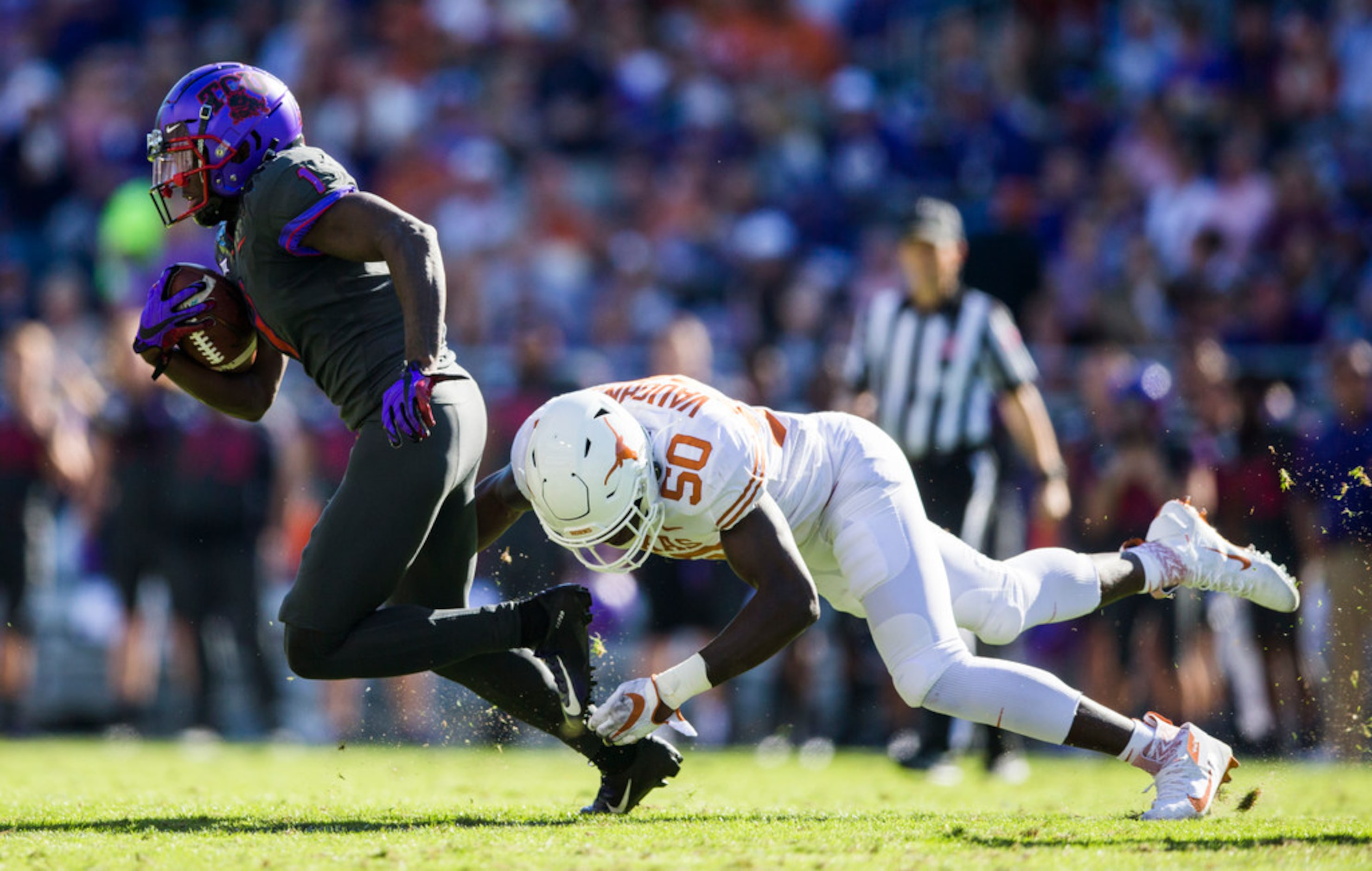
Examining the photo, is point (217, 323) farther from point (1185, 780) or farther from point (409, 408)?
point (1185, 780)

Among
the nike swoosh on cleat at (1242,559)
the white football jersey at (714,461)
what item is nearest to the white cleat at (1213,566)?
the nike swoosh on cleat at (1242,559)

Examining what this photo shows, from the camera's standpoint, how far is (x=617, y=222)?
32.3ft

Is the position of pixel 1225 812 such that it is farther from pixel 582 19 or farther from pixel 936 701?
pixel 582 19

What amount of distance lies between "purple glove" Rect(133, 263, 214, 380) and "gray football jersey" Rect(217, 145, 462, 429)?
0.68 feet

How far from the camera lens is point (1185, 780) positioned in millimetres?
3996

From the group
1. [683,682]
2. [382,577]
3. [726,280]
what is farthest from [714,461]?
[726,280]

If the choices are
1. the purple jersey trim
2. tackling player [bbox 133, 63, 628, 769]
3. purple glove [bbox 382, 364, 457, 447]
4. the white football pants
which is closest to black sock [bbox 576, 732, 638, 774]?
tackling player [bbox 133, 63, 628, 769]

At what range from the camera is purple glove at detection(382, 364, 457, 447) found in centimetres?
364

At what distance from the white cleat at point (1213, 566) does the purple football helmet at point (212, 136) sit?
2816 millimetres

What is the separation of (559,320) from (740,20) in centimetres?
314

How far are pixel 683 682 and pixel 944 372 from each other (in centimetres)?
276

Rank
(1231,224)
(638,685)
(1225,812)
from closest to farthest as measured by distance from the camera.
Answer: (638,685)
(1225,812)
(1231,224)

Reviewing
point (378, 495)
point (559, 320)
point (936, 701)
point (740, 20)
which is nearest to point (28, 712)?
point (559, 320)

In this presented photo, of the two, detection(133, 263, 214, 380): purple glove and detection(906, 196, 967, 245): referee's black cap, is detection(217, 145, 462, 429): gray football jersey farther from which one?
detection(906, 196, 967, 245): referee's black cap
